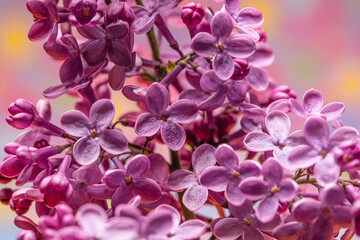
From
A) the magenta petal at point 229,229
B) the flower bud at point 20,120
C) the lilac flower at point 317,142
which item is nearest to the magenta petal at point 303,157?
the lilac flower at point 317,142

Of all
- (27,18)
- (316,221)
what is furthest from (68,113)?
(27,18)

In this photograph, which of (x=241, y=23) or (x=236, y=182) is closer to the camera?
(x=236, y=182)

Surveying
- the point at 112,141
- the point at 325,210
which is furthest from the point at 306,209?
the point at 112,141

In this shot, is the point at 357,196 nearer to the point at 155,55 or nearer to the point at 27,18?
the point at 155,55

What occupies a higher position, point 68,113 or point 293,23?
point 68,113

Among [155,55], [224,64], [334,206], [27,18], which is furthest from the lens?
[27,18]

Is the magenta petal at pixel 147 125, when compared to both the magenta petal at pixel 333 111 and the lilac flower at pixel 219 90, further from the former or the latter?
the magenta petal at pixel 333 111

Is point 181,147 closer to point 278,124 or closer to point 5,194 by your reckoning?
point 278,124
